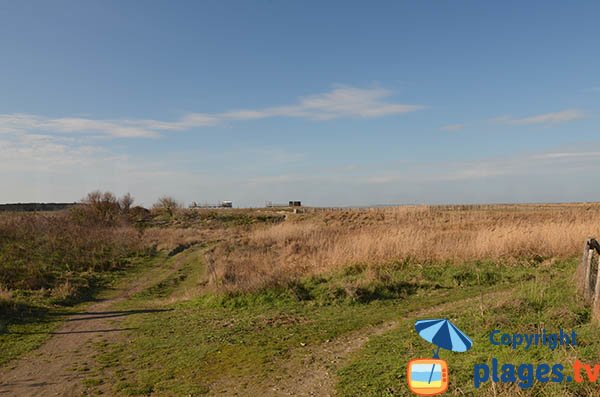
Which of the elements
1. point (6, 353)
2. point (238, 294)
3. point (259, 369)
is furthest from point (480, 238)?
point (6, 353)

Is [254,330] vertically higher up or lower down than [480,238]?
lower down

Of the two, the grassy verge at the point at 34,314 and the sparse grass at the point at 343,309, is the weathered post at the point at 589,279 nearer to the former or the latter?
the sparse grass at the point at 343,309

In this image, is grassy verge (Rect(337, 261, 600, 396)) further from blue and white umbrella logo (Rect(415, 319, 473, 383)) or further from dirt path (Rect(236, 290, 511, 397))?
blue and white umbrella logo (Rect(415, 319, 473, 383))

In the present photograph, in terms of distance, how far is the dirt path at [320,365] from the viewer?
20.6 ft

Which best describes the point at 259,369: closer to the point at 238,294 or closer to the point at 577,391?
the point at 577,391

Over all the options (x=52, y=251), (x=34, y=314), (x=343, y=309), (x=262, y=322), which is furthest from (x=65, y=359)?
(x=52, y=251)

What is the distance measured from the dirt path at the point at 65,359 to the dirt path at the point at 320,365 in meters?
3.23

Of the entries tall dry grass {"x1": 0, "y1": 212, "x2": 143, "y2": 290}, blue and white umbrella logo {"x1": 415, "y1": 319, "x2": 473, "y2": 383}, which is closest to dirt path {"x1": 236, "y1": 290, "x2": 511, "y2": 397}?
blue and white umbrella logo {"x1": 415, "y1": 319, "x2": 473, "y2": 383}

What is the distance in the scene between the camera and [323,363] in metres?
7.29

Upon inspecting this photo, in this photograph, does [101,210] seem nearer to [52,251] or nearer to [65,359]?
[52,251]

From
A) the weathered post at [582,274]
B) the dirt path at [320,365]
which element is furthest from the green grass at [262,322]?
the weathered post at [582,274]

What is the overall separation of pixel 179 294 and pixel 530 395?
12992 millimetres

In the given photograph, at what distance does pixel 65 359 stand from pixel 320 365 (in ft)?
17.2

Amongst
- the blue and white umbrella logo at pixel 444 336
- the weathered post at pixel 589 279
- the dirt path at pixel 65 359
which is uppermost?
the blue and white umbrella logo at pixel 444 336
